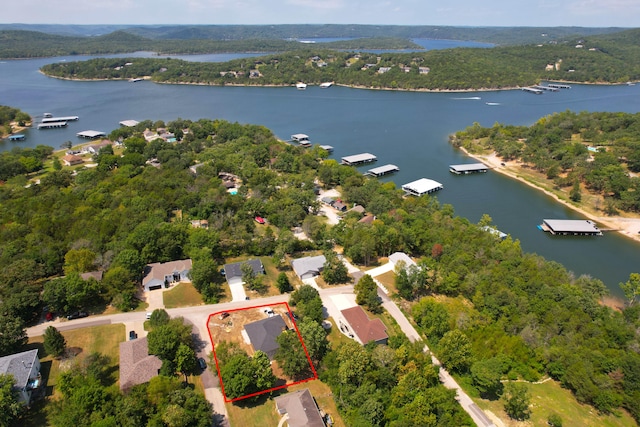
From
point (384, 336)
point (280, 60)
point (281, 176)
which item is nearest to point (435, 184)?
point (281, 176)

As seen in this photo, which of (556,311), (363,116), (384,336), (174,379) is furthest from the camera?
(363,116)

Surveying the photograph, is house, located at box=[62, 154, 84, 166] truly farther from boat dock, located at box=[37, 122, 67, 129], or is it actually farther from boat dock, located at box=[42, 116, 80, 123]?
boat dock, located at box=[42, 116, 80, 123]

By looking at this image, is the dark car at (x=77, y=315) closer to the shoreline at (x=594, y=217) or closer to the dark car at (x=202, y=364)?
the dark car at (x=202, y=364)

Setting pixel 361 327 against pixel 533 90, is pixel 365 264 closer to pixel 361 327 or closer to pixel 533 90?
pixel 361 327

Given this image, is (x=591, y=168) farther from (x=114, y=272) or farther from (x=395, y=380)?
(x=114, y=272)

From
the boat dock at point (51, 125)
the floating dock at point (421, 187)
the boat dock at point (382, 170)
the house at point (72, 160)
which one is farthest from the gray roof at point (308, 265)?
the boat dock at point (51, 125)

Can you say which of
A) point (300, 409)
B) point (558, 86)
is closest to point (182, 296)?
point (300, 409)
